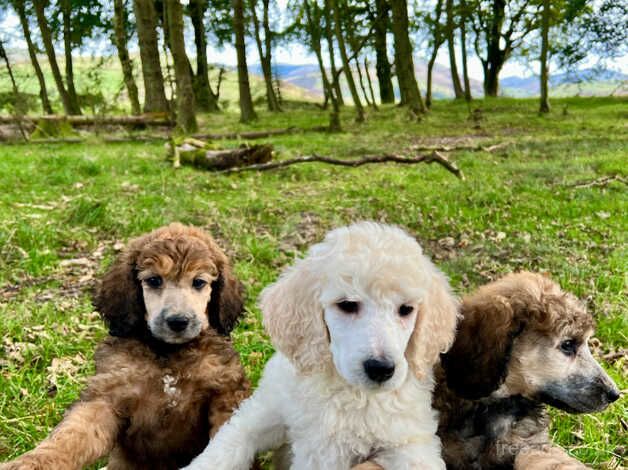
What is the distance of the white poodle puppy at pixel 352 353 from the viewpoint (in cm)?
272

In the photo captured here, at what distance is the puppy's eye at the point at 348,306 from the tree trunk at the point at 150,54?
20.2 m

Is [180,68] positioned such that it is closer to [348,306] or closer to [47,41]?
[47,41]

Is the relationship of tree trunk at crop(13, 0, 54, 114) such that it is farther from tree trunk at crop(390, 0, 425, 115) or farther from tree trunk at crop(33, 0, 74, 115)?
tree trunk at crop(390, 0, 425, 115)

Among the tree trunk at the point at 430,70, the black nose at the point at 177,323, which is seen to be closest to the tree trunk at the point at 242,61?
the tree trunk at the point at 430,70

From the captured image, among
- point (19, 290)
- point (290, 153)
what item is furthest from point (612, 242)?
point (290, 153)

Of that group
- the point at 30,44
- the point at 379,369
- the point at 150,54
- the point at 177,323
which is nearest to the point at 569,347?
the point at 379,369

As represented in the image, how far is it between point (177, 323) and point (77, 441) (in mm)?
819

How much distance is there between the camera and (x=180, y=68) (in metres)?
16.5

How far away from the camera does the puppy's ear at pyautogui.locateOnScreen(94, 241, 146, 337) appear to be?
3562mm

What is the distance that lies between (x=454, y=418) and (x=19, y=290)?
4.98 metres

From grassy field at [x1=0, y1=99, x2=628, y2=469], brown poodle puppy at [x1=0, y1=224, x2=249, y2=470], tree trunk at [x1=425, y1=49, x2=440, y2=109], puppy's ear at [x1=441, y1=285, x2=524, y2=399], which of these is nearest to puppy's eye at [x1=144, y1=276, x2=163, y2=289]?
brown poodle puppy at [x1=0, y1=224, x2=249, y2=470]

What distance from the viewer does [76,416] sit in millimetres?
3041

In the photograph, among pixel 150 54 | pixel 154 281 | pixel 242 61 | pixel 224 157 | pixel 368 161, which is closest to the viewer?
pixel 154 281

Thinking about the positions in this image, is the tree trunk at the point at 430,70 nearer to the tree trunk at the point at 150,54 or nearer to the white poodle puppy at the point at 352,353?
the tree trunk at the point at 150,54
